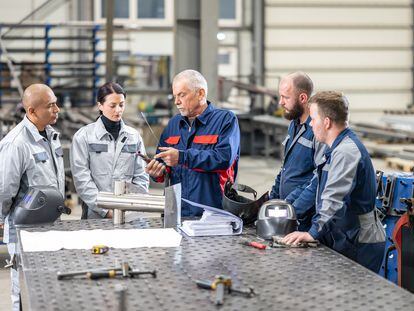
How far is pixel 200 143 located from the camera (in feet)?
12.4

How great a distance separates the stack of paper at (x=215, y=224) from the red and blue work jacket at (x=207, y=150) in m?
0.50

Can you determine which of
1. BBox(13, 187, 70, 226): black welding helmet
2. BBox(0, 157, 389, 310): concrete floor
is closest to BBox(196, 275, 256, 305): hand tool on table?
BBox(13, 187, 70, 226): black welding helmet

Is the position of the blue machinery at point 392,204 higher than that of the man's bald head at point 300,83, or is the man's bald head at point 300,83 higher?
the man's bald head at point 300,83

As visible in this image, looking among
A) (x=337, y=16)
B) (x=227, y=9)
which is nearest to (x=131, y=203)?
(x=337, y=16)

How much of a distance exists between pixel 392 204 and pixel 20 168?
168cm

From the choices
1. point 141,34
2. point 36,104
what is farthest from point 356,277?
point 141,34

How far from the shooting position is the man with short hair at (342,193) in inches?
116

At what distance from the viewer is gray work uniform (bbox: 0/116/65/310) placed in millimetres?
3639

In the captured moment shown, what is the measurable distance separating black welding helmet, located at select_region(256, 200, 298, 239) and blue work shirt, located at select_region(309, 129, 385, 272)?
0.10m

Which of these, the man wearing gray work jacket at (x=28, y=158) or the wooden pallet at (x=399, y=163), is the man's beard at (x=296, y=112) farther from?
the wooden pallet at (x=399, y=163)

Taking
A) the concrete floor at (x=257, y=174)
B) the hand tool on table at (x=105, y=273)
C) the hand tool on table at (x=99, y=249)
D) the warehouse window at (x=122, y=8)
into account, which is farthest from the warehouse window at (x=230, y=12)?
the hand tool on table at (x=105, y=273)

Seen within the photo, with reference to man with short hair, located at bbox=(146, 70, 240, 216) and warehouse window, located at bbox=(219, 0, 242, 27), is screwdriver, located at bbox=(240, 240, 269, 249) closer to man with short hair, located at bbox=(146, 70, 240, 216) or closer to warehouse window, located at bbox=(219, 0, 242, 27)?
man with short hair, located at bbox=(146, 70, 240, 216)

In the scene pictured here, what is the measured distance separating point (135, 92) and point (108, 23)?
3647mm

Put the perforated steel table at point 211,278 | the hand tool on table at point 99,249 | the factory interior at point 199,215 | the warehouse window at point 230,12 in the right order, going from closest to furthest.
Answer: the perforated steel table at point 211,278, the factory interior at point 199,215, the hand tool on table at point 99,249, the warehouse window at point 230,12
